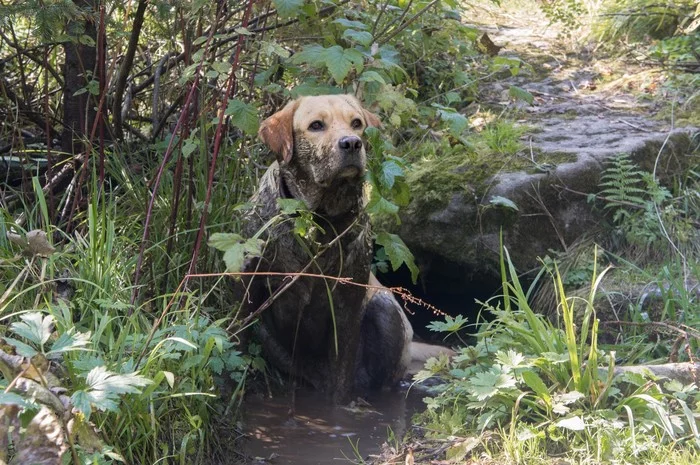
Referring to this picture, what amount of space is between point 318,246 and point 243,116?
2.41ft

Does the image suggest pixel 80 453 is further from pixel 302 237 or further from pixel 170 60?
pixel 170 60

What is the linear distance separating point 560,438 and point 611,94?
4780 millimetres

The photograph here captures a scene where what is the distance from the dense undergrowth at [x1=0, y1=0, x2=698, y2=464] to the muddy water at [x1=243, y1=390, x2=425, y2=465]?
0.20m

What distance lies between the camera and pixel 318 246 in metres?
4.27

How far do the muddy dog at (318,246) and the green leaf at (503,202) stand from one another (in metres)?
0.90

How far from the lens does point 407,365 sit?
17.5 feet

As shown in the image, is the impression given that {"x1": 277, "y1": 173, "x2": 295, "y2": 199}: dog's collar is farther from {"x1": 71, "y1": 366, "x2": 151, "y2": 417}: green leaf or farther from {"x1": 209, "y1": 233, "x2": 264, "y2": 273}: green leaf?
{"x1": 71, "y1": 366, "x2": 151, "y2": 417}: green leaf

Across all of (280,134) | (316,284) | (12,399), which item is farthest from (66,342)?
(316,284)

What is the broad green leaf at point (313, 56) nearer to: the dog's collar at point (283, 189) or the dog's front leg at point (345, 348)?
the dog's collar at point (283, 189)

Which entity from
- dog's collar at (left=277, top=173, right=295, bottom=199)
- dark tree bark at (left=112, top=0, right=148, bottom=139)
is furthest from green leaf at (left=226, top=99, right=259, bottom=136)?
dark tree bark at (left=112, top=0, right=148, bottom=139)

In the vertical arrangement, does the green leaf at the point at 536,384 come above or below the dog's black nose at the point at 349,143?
below

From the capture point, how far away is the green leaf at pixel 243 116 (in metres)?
4.00

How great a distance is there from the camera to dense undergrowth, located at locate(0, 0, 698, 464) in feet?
10.9

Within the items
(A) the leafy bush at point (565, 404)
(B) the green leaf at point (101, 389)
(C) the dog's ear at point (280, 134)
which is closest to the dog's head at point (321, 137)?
(C) the dog's ear at point (280, 134)
